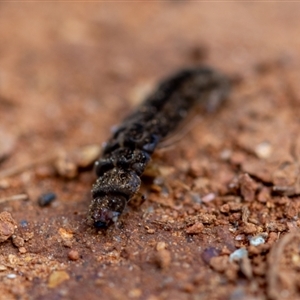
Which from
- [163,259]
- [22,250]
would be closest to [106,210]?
[163,259]

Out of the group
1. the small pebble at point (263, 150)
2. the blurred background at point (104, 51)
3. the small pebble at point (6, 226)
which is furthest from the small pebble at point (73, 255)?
the small pebble at point (263, 150)

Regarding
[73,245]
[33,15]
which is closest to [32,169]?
[73,245]

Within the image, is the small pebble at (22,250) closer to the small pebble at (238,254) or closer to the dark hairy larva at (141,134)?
the dark hairy larva at (141,134)

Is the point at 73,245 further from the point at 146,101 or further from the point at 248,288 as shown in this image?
the point at 146,101

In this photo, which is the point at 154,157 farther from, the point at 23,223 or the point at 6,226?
the point at 6,226

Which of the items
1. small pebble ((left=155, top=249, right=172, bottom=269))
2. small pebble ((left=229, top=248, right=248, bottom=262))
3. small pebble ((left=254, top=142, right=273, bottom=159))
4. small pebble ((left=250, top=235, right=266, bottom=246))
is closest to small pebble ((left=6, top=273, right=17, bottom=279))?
small pebble ((left=155, top=249, right=172, bottom=269))

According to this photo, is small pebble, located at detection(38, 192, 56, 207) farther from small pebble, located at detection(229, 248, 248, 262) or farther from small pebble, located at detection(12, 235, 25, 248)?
small pebble, located at detection(229, 248, 248, 262)

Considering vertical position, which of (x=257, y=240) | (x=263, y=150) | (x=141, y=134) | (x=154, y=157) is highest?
(x=263, y=150)
